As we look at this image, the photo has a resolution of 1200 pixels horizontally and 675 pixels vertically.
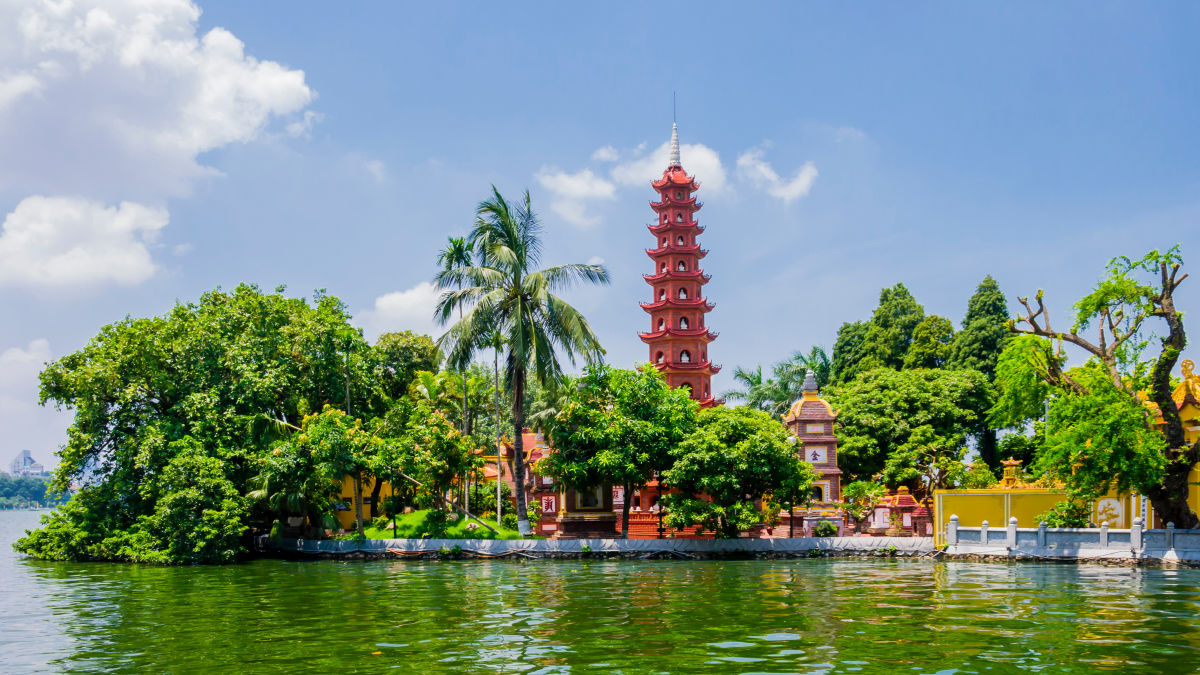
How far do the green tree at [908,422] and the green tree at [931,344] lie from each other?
690cm

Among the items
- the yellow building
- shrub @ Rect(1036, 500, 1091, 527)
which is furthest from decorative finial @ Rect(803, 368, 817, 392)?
shrub @ Rect(1036, 500, 1091, 527)

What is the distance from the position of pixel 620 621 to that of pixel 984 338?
41119 mm

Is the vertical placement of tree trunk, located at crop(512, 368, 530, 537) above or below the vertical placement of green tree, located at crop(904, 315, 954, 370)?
below

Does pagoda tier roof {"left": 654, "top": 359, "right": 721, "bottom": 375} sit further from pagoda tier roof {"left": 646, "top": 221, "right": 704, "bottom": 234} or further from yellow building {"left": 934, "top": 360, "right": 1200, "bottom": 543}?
yellow building {"left": 934, "top": 360, "right": 1200, "bottom": 543}

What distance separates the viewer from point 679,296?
51906 millimetres

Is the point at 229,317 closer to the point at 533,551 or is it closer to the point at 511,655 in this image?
the point at 533,551

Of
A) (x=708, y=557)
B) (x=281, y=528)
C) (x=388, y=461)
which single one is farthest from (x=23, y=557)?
(x=708, y=557)

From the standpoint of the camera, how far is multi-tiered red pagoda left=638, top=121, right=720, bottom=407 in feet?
167

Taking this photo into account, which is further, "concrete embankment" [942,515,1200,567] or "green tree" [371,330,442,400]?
"green tree" [371,330,442,400]

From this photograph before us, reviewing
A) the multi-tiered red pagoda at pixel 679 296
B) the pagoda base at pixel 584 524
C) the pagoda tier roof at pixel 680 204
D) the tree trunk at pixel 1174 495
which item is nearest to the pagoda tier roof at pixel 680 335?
the multi-tiered red pagoda at pixel 679 296

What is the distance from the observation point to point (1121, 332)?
27.5 m

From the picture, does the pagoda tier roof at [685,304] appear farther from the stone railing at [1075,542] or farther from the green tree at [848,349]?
the stone railing at [1075,542]

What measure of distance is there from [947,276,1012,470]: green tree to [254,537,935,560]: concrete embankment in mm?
18818

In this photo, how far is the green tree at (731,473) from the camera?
3103 centimetres
